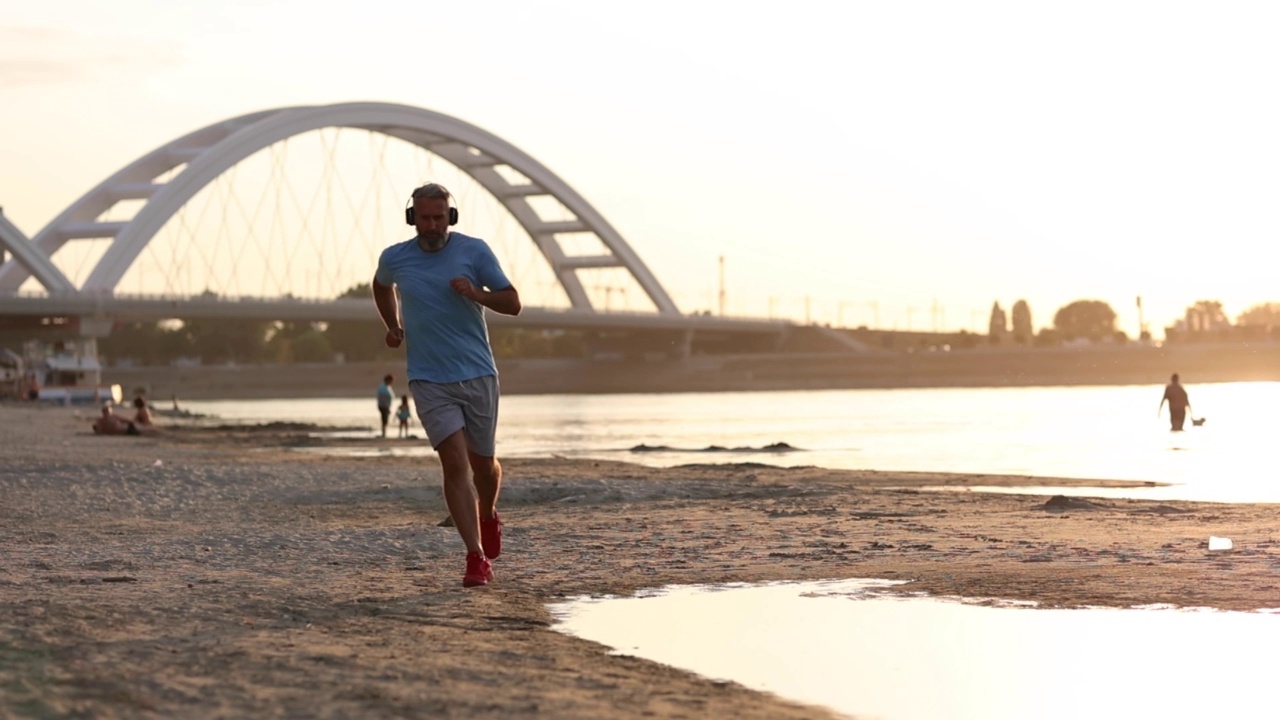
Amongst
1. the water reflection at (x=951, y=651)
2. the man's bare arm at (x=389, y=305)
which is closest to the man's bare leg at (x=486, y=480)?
the man's bare arm at (x=389, y=305)

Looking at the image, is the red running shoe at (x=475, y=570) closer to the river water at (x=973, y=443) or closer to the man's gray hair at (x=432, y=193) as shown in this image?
the man's gray hair at (x=432, y=193)

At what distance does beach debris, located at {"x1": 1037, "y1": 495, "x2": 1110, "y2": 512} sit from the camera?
31.8ft

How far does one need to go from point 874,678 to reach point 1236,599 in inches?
63.7

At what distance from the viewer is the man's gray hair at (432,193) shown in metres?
5.89

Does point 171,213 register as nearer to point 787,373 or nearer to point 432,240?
point 787,373

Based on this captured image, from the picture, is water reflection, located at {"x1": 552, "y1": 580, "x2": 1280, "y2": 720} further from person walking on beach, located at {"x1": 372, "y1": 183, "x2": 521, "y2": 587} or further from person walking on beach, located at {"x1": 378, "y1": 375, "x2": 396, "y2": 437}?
person walking on beach, located at {"x1": 378, "y1": 375, "x2": 396, "y2": 437}

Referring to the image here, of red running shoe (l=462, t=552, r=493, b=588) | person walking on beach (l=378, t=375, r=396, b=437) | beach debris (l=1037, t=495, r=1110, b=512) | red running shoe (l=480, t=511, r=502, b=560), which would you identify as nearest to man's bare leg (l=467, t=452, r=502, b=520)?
red running shoe (l=480, t=511, r=502, b=560)

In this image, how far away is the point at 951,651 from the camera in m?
4.63

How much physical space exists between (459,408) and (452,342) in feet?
0.73

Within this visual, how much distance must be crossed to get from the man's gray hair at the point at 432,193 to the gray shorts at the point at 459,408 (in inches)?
24.3

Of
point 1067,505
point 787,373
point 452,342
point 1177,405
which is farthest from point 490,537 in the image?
point 787,373

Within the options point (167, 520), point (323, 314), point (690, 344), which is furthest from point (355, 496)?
point (690, 344)

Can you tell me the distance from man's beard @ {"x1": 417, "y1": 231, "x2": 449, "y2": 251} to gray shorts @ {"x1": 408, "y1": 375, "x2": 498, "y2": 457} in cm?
46

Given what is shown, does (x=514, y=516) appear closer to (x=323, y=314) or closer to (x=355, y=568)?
(x=355, y=568)
